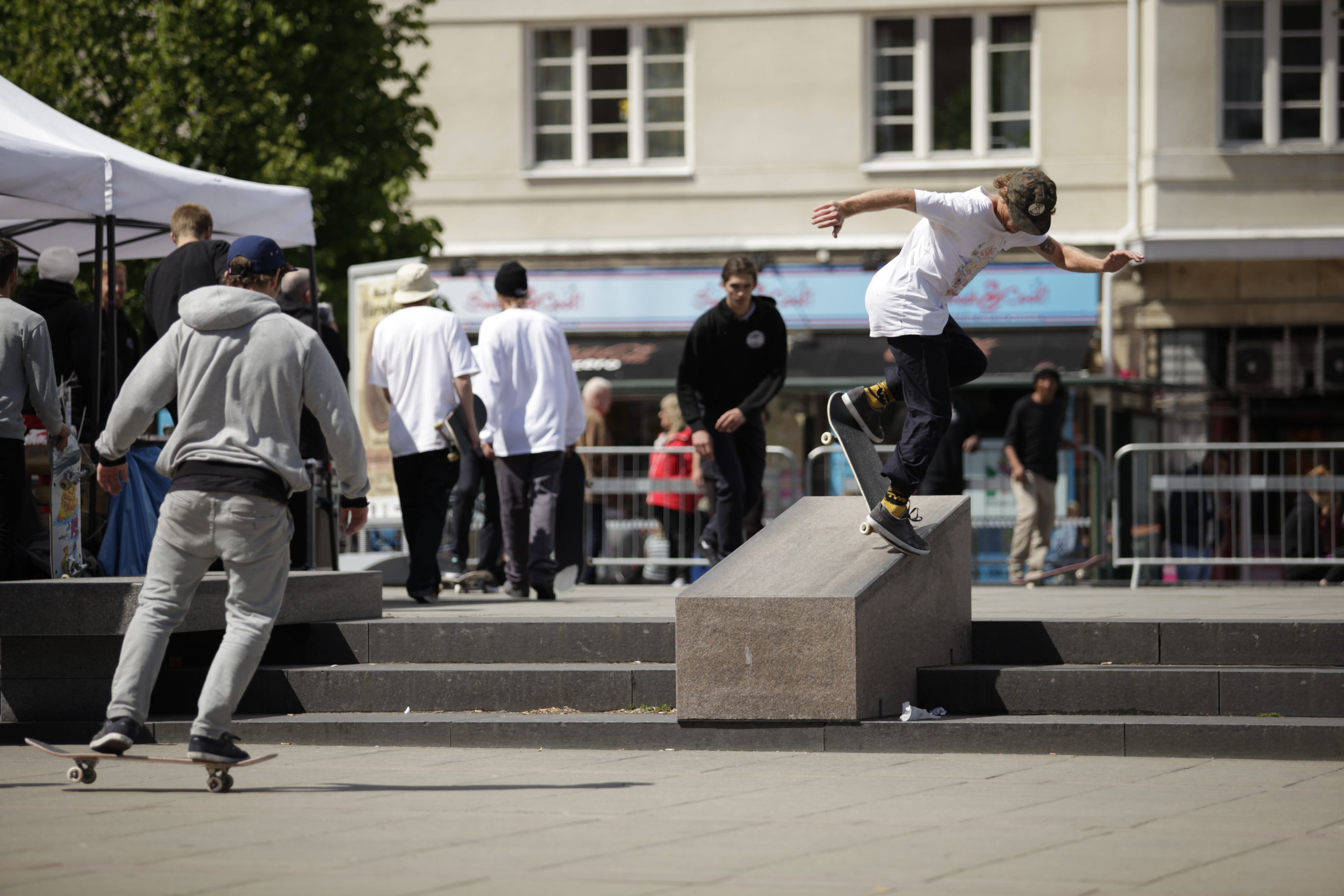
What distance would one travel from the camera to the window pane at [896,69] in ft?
71.4

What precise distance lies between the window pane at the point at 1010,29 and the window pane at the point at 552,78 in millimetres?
5297

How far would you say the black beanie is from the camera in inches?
412

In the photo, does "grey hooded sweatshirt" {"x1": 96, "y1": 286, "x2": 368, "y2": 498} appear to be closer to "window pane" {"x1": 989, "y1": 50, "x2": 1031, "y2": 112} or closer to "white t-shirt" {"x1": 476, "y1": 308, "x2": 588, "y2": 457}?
"white t-shirt" {"x1": 476, "y1": 308, "x2": 588, "y2": 457}

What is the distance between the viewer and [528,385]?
1041 cm

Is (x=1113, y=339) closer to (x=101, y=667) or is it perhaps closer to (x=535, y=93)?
(x=535, y=93)

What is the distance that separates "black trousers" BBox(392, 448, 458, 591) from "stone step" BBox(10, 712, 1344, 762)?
7.15 ft

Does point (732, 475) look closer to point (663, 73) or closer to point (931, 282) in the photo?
point (931, 282)

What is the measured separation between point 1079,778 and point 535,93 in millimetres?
17395

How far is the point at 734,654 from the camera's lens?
7090 mm

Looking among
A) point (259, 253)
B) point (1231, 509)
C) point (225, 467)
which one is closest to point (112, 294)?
point (259, 253)

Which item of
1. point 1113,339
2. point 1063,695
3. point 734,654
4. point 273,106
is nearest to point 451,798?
point 734,654

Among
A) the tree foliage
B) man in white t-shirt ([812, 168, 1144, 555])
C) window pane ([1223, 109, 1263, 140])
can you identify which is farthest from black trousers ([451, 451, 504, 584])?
window pane ([1223, 109, 1263, 140])

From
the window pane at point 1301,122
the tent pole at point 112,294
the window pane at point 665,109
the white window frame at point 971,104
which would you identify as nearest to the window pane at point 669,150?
the window pane at point 665,109

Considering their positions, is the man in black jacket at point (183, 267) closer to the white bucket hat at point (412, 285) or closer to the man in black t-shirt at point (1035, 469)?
the white bucket hat at point (412, 285)
